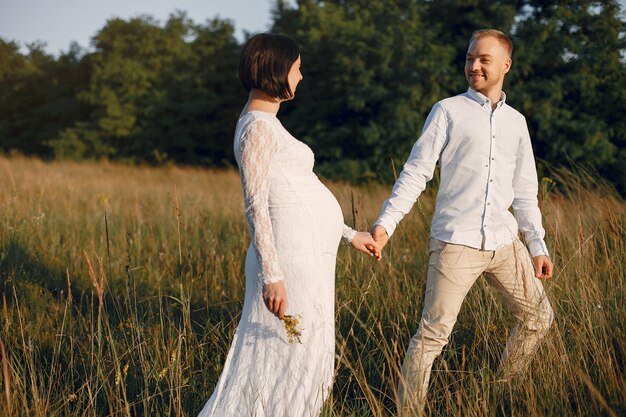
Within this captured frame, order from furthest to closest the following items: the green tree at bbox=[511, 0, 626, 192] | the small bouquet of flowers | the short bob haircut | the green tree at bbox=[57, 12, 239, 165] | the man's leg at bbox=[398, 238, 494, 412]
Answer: the green tree at bbox=[57, 12, 239, 165]
the green tree at bbox=[511, 0, 626, 192]
the man's leg at bbox=[398, 238, 494, 412]
the short bob haircut
the small bouquet of flowers

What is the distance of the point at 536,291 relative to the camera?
269 cm

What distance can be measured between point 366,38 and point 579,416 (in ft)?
59.5

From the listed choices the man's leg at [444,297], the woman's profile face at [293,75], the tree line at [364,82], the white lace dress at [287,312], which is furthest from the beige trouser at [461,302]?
the tree line at [364,82]

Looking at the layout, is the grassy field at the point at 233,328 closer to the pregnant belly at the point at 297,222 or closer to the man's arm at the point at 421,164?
the pregnant belly at the point at 297,222

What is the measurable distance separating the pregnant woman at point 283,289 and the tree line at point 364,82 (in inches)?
444

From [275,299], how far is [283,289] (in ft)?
0.16

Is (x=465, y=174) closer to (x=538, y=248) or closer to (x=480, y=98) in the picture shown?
(x=480, y=98)

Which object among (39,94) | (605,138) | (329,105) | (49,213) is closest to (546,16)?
(605,138)

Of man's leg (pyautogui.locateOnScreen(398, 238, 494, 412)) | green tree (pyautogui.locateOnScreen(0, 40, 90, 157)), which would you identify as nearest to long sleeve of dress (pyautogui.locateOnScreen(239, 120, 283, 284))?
man's leg (pyautogui.locateOnScreen(398, 238, 494, 412))

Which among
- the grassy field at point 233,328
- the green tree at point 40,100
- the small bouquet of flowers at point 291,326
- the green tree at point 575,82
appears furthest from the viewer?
the green tree at point 40,100

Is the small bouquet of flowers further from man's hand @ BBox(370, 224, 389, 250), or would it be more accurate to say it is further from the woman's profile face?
the woman's profile face

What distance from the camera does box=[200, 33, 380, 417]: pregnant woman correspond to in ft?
7.34

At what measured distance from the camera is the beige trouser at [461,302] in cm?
257

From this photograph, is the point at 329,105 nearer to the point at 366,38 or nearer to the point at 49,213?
the point at 366,38
